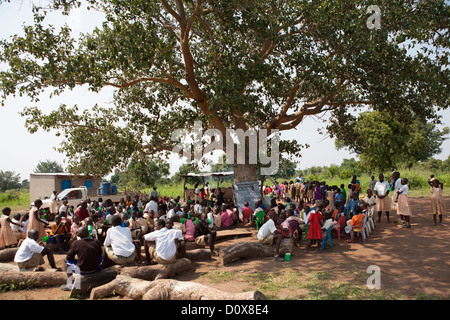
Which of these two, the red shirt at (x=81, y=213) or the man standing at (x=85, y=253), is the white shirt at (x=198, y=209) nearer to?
the red shirt at (x=81, y=213)

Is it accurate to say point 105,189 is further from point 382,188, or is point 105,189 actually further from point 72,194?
point 382,188

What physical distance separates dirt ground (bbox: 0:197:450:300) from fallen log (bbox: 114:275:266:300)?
105 centimetres

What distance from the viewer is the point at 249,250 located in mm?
7660

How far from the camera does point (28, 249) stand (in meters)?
6.64

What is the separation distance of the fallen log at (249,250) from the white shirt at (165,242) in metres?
1.34

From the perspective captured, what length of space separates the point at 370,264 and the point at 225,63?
7.66m

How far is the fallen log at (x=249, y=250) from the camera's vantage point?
7434 mm

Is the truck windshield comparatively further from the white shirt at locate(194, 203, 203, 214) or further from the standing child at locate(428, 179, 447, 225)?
the standing child at locate(428, 179, 447, 225)

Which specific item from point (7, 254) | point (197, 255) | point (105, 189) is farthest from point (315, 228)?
point (105, 189)

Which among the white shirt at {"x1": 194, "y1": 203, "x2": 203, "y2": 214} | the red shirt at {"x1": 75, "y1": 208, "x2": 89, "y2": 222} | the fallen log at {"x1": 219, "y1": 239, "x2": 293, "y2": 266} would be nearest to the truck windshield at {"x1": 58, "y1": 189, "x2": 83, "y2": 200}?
the red shirt at {"x1": 75, "y1": 208, "x2": 89, "y2": 222}

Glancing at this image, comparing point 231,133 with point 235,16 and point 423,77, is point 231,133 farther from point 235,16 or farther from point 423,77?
point 423,77

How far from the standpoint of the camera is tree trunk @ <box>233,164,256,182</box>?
13828mm
